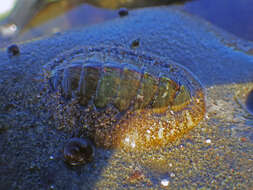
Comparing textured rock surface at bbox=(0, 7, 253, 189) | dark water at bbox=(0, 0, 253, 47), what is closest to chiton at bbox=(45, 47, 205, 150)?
textured rock surface at bbox=(0, 7, 253, 189)

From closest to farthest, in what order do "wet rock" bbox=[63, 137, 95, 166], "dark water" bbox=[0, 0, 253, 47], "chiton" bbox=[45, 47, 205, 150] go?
"wet rock" bbox=[63, 137, 95, 166]
"chiton" bbox=[45, 47, 205, 150]
"dark water" bbox=[0, 0, 253, 47]

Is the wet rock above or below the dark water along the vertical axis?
below

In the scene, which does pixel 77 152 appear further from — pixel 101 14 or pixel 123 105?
pixel 101 14

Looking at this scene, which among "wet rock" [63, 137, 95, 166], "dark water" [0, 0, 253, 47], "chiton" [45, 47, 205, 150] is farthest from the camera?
"dark water" [0, 0, 253, 47]

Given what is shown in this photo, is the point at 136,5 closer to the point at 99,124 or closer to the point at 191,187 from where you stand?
the point at 99,124

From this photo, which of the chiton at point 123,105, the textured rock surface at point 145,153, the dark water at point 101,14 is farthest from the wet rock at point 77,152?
the dark water at point 101,14

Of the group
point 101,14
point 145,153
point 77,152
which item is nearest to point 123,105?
point 145,153

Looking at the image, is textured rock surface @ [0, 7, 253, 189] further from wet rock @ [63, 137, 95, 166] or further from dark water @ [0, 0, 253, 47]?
dark water @ [0, 0, 253, 47]
